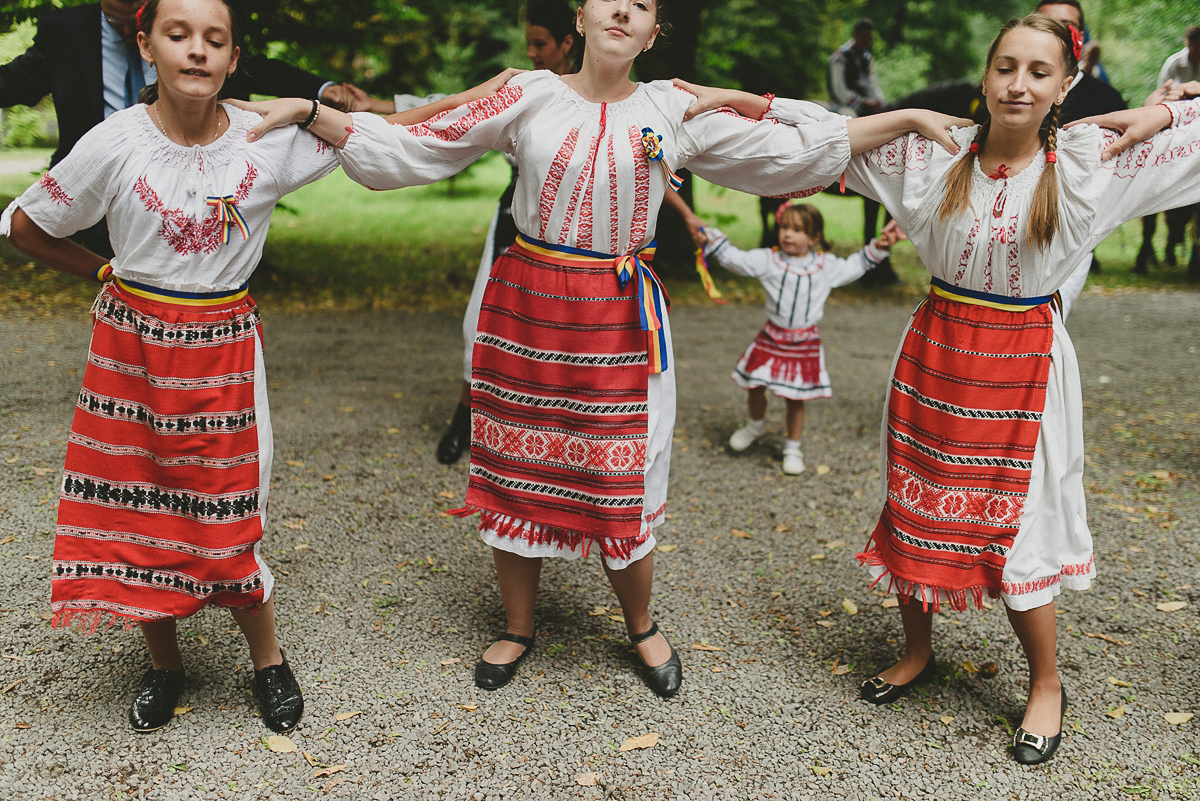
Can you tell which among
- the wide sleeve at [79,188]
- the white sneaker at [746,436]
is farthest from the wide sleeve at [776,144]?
the white sneaker at [746,436]

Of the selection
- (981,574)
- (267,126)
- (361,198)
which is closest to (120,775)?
(267,126)

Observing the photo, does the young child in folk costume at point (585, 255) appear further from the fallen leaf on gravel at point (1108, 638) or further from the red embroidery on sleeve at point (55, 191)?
the fallen leaf on gravel at point (1108, 638)

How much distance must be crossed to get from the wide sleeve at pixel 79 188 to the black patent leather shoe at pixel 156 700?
4.52 ft

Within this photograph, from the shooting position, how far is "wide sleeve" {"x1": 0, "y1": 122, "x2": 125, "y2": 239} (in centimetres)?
233

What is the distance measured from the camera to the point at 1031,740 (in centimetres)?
278

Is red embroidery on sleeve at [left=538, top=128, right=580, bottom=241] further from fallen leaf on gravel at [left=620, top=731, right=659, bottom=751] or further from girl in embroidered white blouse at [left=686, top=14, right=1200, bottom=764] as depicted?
fallen leaf on gravel at [left=620, top=731, right=659, bottom=751]

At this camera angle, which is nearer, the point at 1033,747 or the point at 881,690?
the point at 1033,747

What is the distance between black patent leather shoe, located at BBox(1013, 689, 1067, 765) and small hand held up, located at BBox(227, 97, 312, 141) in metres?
2.83

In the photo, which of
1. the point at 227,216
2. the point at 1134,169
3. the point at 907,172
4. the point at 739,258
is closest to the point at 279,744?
the point at 227,216

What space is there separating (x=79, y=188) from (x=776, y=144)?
1.92m

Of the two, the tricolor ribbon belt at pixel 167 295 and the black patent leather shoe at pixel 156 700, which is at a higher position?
the tricolor ribbon belt at pixel 167 295

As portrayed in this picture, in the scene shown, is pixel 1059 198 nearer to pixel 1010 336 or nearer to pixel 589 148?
pixel 1010 336

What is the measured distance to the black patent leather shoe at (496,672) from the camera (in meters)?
3.05

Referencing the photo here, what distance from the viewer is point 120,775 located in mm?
2549
